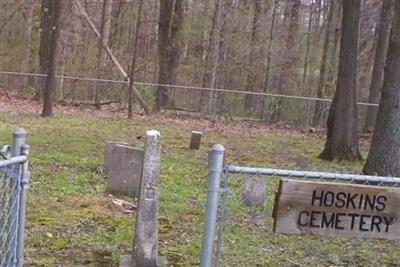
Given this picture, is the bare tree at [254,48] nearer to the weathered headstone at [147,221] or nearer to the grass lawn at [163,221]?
the grass lawn at [163,221]

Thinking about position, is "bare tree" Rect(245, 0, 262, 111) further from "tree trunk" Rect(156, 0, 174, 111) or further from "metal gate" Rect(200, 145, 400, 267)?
"metal gate" Rect(200, 145, 400, 267)

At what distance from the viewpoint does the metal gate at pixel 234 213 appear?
408 cm

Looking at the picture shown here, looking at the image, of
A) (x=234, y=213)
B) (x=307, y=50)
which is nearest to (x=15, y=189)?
(x=234, y=213)

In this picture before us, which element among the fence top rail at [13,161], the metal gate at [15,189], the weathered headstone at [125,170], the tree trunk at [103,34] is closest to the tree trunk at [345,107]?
the weathered headstone at [125,170]

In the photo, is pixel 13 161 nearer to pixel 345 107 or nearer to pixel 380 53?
pixel 345 107

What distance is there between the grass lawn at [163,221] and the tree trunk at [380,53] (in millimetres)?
8386

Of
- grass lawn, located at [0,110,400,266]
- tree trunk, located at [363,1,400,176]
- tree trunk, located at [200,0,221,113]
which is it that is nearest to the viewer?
grass lawn, located at [0,110,400,266]

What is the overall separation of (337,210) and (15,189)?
2.11 m

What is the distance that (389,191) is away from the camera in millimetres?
4172

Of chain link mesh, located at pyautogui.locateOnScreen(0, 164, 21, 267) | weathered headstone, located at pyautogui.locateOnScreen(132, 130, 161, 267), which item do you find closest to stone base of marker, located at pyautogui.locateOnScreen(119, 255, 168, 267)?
weathered headstone, located at pyautogui.locateOnScreen(132, 130, 161, 267)

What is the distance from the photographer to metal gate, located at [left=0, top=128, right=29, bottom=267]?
13.1 feet

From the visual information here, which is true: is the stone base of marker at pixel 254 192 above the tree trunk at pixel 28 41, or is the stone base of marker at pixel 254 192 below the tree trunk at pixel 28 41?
below

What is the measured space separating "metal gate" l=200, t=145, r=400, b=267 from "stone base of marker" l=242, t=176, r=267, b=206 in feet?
0.39

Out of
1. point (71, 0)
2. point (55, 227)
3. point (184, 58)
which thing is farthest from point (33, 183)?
point (184, 58)
